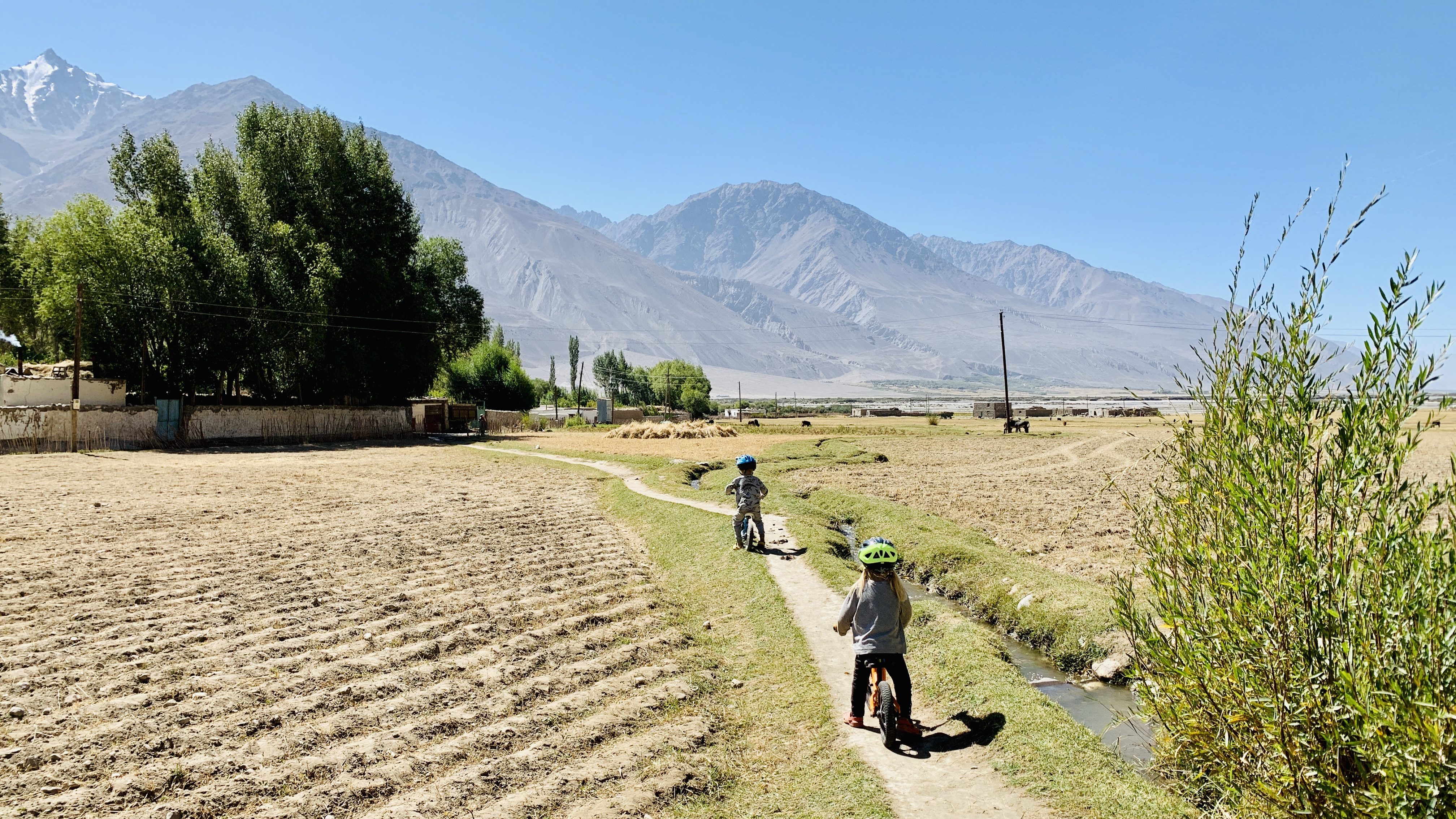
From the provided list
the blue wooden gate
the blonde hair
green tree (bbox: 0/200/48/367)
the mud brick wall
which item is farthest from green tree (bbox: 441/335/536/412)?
the blonde hair

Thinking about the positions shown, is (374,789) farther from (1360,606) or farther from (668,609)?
(1360,606)

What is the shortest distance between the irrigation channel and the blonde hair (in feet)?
8.10

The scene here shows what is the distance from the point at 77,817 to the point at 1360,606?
10769 millimetres

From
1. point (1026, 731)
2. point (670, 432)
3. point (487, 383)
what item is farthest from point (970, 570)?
point (487, 383)

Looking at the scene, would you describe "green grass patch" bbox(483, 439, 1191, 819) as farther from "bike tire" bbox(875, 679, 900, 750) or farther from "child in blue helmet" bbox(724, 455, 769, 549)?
"child in blue helmet" bbox(724, 455, 769, 549)

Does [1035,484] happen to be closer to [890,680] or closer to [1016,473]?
[1016,473]

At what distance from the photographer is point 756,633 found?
44.2 feet

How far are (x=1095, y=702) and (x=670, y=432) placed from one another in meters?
60.7

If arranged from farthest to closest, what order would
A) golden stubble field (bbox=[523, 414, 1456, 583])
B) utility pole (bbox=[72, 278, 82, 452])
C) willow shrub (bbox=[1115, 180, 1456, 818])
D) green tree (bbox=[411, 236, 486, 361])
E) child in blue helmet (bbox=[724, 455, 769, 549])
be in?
green tree (bbox=[411, 236, 486, 361])
utility pole (bbox=[72, 278, 82, 452])
golden stubble field (bbox=[523, 414, 1456, 583])
child in blue helmet (bbox=[724, 455, 769, 549])
willow shrub (bbox=[1115, 180, 1456, 818])

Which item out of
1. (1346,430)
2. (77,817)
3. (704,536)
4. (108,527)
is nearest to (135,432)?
(108,527)

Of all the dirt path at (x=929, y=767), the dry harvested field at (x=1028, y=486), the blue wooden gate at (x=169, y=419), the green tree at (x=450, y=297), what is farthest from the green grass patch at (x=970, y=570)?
the green tree at (x=450, y=297)

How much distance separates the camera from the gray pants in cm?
1889

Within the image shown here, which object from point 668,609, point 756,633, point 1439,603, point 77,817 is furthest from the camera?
point 668,609

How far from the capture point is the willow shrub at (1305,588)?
5.49 m
